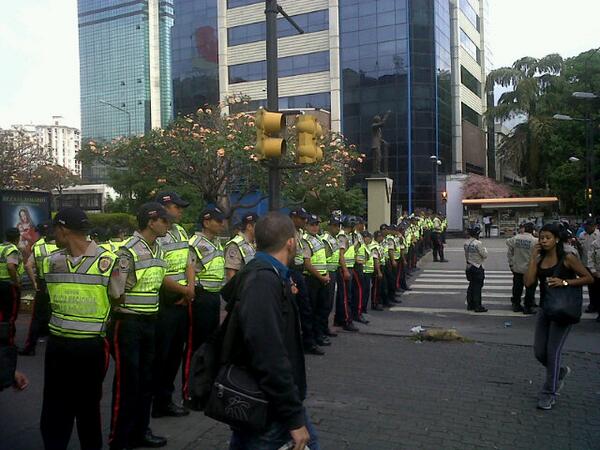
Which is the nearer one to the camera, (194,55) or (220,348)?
(220,348)

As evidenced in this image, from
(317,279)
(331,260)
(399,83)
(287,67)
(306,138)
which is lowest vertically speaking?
(317,279)

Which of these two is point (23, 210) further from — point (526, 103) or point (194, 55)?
point (194, 55)

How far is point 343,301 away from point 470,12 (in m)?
52.2

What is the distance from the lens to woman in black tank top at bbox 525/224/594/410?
18.4 feet

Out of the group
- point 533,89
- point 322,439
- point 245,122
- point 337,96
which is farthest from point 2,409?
point 533,89

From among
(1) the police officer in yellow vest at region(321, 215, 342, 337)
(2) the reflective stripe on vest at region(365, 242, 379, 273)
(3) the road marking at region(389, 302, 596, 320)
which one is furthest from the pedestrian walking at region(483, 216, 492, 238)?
(1) the police officer in yellow vest at region(321, 215, 342, 337)

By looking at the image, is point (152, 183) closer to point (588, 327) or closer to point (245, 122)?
point (245, 122)

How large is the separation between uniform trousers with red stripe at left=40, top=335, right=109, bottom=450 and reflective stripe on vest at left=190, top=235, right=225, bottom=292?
1910 mm

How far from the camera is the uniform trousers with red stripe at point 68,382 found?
3699mm

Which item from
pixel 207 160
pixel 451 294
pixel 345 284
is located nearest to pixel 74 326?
pixel 345 284

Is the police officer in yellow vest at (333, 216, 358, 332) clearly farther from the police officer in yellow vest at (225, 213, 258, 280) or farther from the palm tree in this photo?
the palm tree

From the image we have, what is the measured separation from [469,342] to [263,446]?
6.71m

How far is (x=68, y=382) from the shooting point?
3.71m

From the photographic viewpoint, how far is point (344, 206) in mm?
34156
